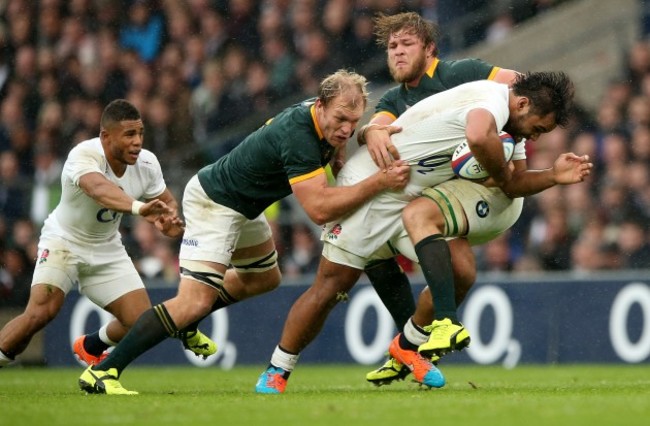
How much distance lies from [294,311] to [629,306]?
204 inches

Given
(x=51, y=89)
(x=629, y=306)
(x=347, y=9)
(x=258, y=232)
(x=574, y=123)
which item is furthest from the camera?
(x=51, y=89)

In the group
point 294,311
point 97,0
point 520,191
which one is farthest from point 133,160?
point 97,0

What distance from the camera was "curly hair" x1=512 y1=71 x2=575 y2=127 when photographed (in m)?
7.78

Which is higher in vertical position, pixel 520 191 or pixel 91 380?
pixel 520 191

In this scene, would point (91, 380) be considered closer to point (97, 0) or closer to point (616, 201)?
point (616, 201)

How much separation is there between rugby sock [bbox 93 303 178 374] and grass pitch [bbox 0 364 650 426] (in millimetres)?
286

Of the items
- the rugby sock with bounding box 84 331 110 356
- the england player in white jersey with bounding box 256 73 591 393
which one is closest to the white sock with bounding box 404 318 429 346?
the england player in white jersey with bounding box 256 73 591 393

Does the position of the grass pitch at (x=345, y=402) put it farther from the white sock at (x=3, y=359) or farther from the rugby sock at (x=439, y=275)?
the rugby sock at (x=439, y=275)

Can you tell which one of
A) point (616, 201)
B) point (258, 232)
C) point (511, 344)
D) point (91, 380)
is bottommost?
point (511, 344)

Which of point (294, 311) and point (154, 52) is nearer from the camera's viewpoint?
point (294, 311)

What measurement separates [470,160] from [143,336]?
226 centimetres

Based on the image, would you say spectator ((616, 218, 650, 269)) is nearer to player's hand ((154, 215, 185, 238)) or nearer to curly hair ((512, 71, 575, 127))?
curly hair ((512, 71, 575, 127))

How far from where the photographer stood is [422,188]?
321 inches

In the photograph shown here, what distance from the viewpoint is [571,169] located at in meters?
7.81
